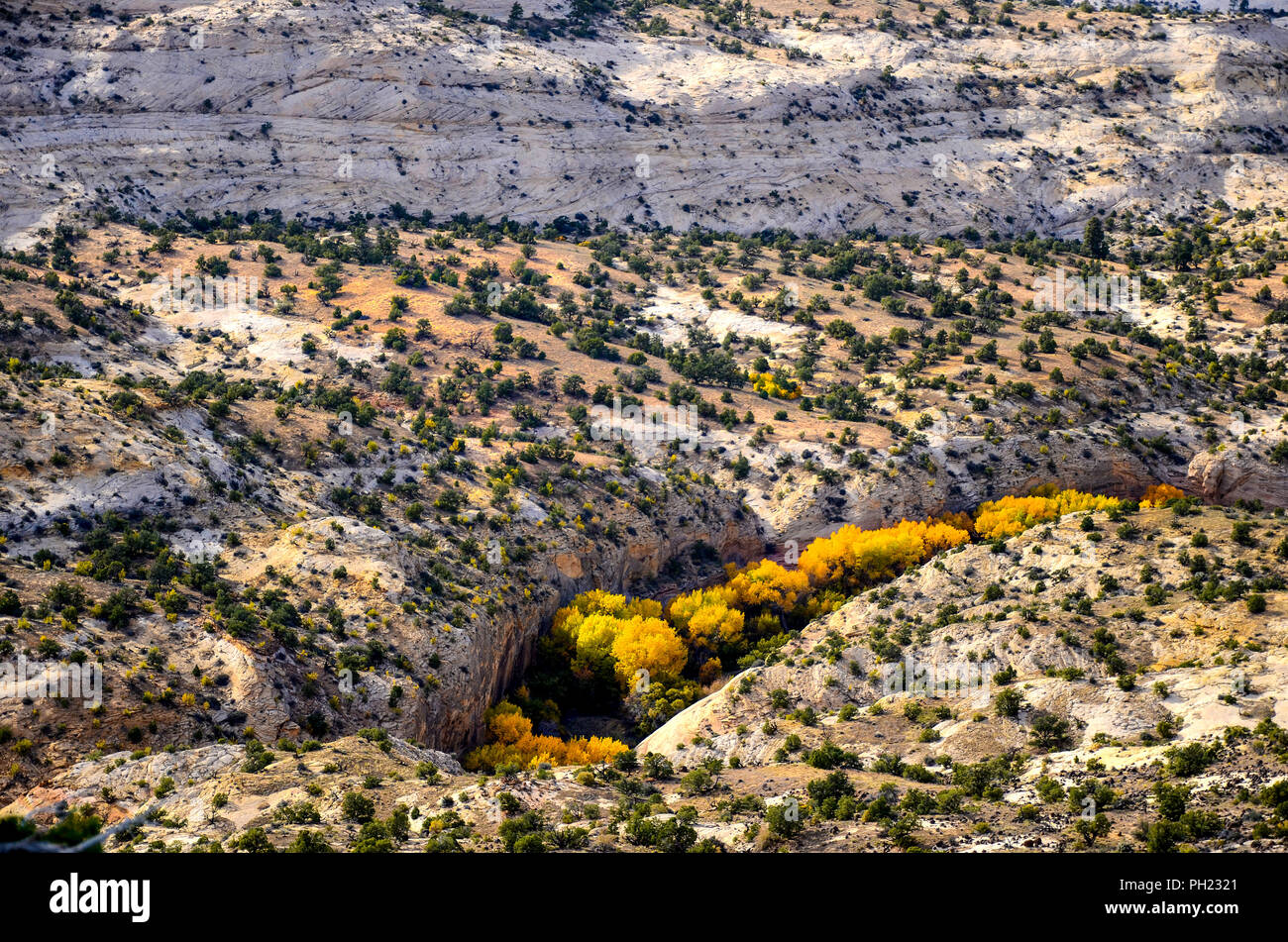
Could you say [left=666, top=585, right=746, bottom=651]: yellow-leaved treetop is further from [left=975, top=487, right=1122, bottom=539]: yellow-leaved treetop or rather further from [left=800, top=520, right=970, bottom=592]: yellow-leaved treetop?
[left=975, top=487, right=1122, bottom=539]: yellow-leaved treetop

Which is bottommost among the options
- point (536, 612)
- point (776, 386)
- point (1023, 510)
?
point (536, 612)

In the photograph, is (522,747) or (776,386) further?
(776,386)

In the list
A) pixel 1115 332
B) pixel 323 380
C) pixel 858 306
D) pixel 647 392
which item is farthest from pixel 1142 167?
pixel 323 380

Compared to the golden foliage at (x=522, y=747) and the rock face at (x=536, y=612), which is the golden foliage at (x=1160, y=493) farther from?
the golden foliage at (x=522, y=747)

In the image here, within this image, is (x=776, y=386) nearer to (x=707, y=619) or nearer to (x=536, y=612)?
(x=707, y=619)

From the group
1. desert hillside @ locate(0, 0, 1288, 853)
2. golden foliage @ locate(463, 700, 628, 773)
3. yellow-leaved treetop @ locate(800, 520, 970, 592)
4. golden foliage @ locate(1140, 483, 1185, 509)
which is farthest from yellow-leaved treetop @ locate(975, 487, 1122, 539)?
golden foliage @ locate(463, 700, 628, 773)

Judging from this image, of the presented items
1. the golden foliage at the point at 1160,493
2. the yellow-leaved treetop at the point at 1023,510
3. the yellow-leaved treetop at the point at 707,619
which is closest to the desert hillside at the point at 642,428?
the yellow-leaved treetop at the point at 707,619

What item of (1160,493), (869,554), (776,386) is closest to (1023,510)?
(1160,493)
